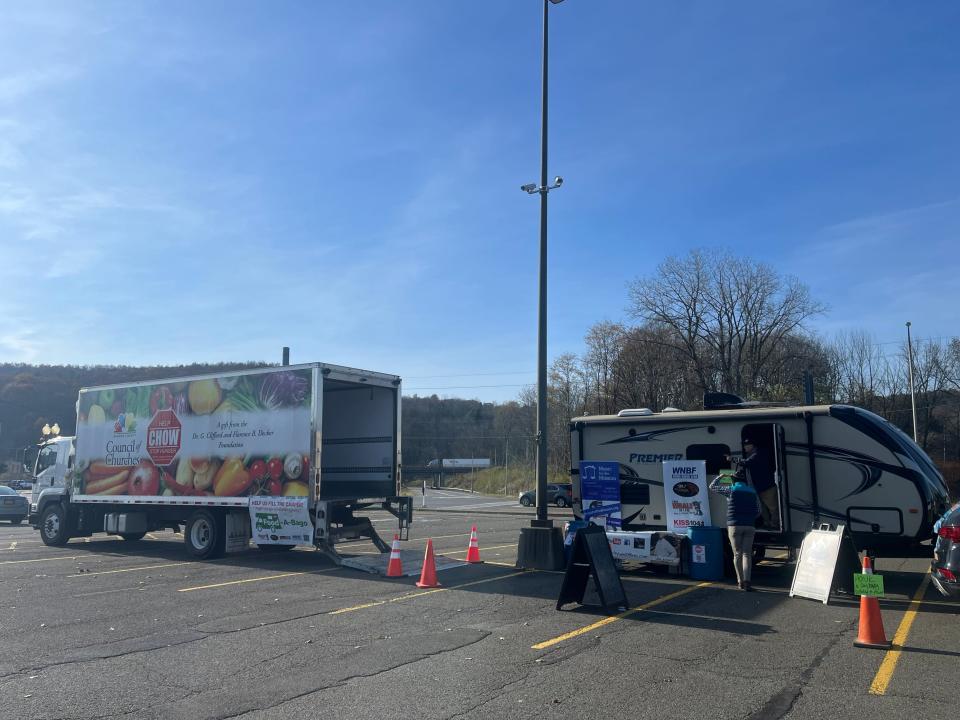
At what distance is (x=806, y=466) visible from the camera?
39.8ft

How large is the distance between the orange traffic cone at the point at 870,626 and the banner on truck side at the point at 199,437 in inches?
352

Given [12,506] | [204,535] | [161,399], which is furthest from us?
[12,506]

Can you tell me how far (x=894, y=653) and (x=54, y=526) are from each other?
18.1m

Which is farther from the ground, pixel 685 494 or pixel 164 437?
pixel 164 437

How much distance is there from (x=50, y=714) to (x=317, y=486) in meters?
7.78

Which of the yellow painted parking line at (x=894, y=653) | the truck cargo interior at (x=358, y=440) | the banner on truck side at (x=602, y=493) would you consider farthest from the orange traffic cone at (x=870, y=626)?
the truck cargo interior at (x=358, y=440)

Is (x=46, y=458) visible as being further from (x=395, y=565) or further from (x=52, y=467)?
(x=395, y=565)

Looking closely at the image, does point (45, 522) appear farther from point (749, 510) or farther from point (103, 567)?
point (749, 510)

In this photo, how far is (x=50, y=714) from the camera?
5.48 meters

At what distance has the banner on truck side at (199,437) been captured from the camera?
13797 millimetres

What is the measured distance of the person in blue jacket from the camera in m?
10.7

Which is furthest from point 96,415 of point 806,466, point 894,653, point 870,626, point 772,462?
point 894,653

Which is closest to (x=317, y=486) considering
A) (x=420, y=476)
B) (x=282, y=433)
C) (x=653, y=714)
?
(x=282, y=433)

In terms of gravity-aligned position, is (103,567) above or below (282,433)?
below
